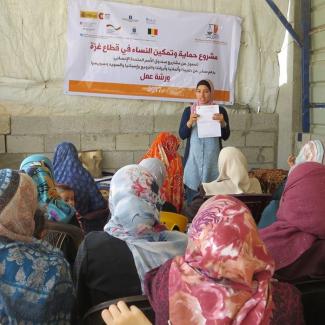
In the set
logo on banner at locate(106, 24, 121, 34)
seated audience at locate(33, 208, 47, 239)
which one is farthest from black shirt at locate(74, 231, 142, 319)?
logo on banner at locate(106, 24, 121, 34)

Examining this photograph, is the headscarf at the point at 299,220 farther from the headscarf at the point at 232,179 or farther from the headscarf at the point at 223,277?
the headscarf at the point at 232,179

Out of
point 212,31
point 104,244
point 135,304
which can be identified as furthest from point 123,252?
point 212,31

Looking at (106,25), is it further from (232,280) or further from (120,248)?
(232,280)

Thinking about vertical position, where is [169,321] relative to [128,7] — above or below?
below

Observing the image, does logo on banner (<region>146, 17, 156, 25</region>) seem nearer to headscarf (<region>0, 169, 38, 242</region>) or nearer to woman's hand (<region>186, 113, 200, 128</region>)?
woman's hand (<region>186, 113, 200, 128</region>)

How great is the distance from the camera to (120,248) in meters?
1.33

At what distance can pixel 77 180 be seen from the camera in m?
2.55

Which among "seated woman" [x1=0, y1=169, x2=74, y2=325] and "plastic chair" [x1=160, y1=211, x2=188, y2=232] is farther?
"plastic chair" [x1=160, y1=211, x2=188, y2=232]

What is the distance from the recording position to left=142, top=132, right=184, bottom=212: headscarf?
2.95 meters

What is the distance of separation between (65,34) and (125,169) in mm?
3156

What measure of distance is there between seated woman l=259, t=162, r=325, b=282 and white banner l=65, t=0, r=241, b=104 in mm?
3215

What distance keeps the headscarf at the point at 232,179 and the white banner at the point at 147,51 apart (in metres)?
1.94

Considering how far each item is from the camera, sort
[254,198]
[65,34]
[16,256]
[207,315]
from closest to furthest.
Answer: [207,315] < [16,256] < [254,198] < [65,34]

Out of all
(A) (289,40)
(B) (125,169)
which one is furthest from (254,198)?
(A) (289,40)
